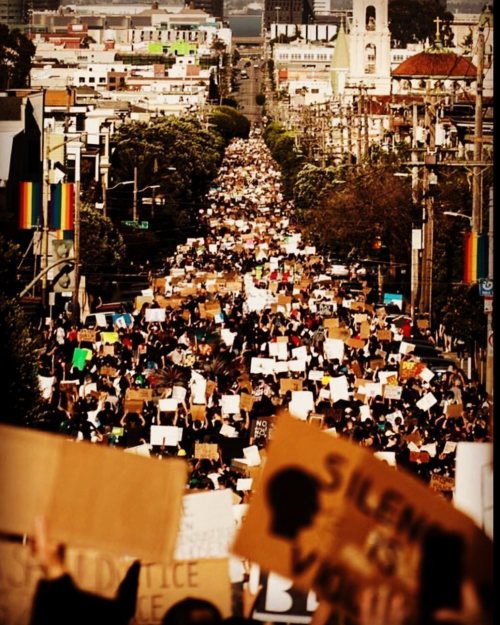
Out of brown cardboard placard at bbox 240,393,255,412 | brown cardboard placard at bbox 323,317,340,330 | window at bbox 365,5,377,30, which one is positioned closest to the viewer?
brown cardboard placard at bbox 240,393,255,412

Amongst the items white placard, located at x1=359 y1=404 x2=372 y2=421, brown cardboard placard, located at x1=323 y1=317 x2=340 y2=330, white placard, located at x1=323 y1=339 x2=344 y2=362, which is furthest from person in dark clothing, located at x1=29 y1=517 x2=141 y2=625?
brown cardboard placard, located at x1=323 y1=317 x2=340 y2=330

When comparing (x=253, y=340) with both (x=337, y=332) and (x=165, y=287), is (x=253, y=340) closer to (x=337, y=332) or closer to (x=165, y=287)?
(x=337, y=332)

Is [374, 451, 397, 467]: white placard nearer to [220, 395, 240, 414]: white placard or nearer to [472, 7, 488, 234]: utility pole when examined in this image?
[220, 395, 240, 414]: white placard

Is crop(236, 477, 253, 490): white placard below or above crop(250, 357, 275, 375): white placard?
above

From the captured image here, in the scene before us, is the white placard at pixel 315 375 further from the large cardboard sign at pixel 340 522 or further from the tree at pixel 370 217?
the tree at pixel 370 217

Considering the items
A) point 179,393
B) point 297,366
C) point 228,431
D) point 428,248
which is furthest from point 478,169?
point 228,431

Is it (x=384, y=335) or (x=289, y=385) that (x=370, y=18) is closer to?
(x=384, y=335)
